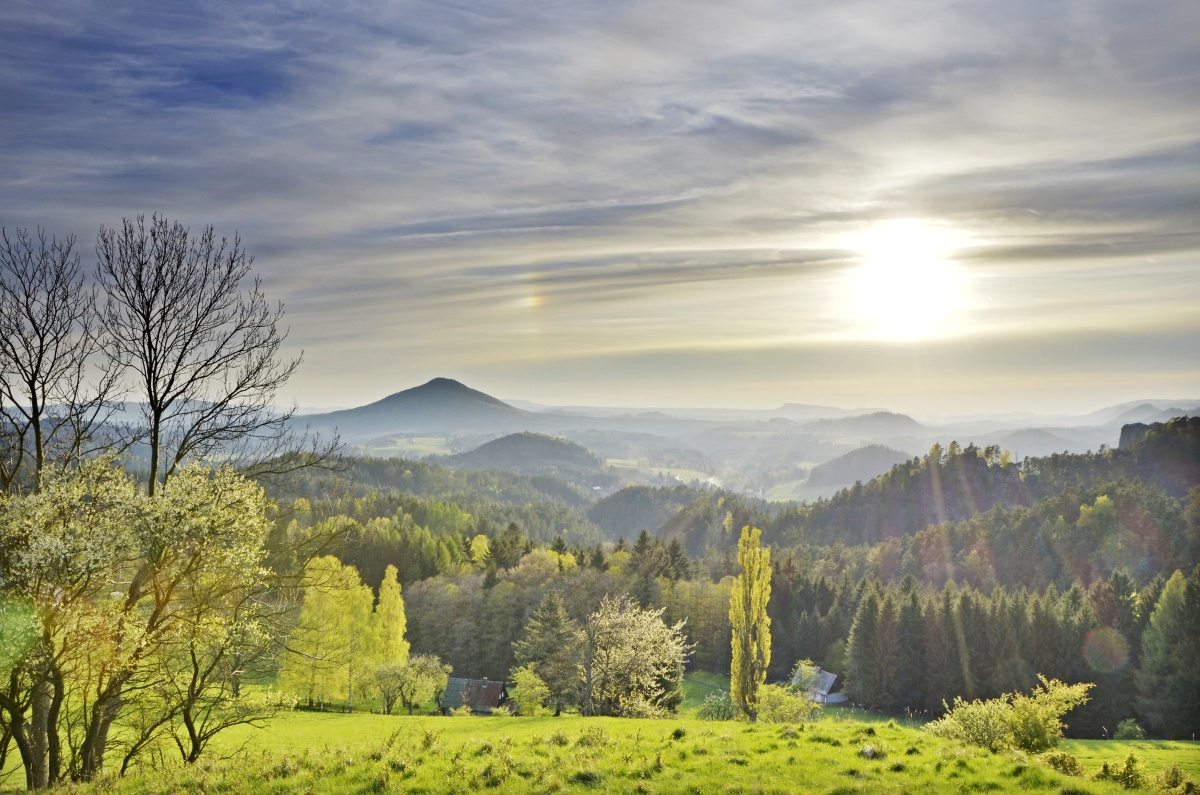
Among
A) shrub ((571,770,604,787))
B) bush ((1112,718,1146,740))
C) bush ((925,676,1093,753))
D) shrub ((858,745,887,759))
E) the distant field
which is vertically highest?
shrub ((571,770,604,787))

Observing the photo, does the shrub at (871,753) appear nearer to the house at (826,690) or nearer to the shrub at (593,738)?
the shrub at (593,738)

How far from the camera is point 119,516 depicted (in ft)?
41.0

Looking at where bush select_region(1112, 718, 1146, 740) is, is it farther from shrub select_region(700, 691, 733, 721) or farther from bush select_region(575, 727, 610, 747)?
bush select_region(575, 727, 610, 747)

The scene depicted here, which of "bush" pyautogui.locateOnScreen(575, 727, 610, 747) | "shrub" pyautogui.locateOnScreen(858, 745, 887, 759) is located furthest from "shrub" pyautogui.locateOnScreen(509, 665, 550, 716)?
"shrub" pyautogui.locateOnScreen(858, 745, 887, 759)

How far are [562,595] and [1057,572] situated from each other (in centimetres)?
10529

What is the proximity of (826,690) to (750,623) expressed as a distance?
109 feet

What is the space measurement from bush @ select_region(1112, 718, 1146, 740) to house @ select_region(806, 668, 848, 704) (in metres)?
24.7

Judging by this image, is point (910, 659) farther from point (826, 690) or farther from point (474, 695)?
point (474, 695)

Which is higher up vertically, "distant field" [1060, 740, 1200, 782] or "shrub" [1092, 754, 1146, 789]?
"shrub" [1092, 754, 1146, 789]

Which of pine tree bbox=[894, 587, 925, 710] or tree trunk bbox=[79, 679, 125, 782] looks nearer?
tree trunk bbox=[79, 679, 125, 782]

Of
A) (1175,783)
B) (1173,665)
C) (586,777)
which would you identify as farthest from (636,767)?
(1173,665)

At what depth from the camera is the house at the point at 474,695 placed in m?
56.8

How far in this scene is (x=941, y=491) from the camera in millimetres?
188125

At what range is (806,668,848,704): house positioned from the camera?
73625 millimetres
